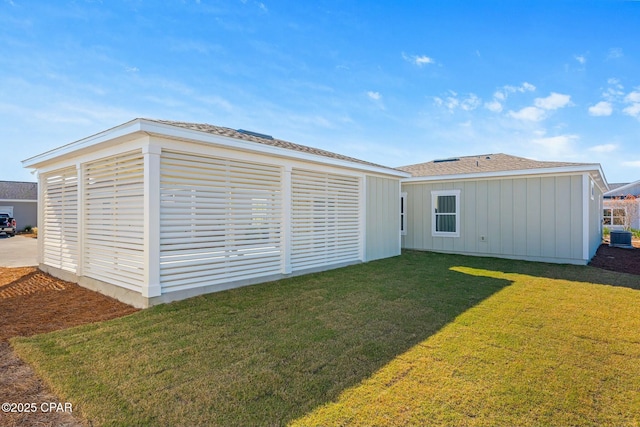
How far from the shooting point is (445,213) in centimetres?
1039

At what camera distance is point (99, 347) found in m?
3.27

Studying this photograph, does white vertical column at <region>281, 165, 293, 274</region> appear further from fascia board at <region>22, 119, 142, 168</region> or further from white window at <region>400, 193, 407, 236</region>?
white window at <region>400, 193, 407, 236</region>


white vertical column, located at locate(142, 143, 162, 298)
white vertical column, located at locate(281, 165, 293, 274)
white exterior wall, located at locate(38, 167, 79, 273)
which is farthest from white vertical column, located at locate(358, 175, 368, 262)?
white exterior wall, located at locate(38, 167, 79, 273)

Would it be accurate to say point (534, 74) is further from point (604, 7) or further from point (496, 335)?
point (496, 335)

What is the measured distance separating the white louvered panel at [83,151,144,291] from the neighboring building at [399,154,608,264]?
8270 millimetres

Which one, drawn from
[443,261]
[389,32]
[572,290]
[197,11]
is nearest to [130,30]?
[197,11]

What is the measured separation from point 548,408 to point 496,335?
4.54ft

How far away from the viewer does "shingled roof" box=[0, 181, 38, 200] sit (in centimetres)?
2256

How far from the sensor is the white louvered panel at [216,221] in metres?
4.75

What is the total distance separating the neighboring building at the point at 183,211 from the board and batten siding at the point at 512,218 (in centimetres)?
405

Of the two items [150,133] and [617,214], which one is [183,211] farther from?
[617,214]

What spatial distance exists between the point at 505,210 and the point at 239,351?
898 centimetres

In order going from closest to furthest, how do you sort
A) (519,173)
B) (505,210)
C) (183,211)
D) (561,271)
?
(183,211), (561,271), (519,173), (505,210)

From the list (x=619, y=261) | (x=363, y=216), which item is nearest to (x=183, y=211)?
(x=363, y=216)
